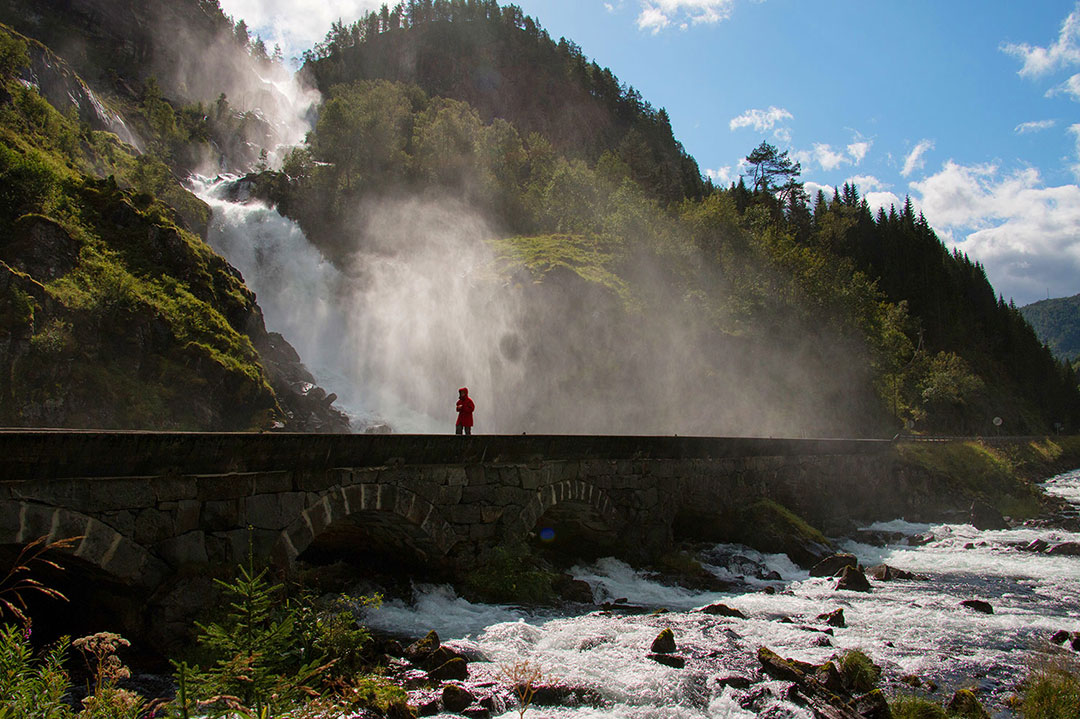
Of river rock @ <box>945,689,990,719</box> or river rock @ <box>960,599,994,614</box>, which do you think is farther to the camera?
river rock @ <box>960,599,994,614</box>

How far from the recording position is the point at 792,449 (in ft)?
76.1

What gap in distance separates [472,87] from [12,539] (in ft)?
390

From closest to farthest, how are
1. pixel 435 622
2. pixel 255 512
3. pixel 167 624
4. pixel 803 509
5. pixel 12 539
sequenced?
1. pixel 12 539
2. pixel 167 624
3. pixel 255 512
4. pixel 435 622
5. pixel 803 509

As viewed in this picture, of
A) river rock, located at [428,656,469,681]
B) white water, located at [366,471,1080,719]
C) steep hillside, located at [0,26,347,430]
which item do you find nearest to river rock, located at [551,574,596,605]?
white water, located at [366,471,1080,719]

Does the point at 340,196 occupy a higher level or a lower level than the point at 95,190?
higher

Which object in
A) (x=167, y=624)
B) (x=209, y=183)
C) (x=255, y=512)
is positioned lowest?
(x=167, y=624)

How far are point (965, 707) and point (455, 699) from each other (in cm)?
574

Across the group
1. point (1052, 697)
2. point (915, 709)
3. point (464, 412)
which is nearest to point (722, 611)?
point (915, 709)

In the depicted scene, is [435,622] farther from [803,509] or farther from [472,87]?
[472,87]

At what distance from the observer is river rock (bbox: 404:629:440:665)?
8711mm

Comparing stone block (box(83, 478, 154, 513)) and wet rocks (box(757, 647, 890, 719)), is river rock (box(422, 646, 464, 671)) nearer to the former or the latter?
stone block (box(83, 478, 154, 513))

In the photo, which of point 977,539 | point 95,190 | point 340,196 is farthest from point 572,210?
point 977,539

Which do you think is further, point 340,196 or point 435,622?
point 340,196

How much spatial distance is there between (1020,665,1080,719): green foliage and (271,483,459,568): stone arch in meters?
8.22
